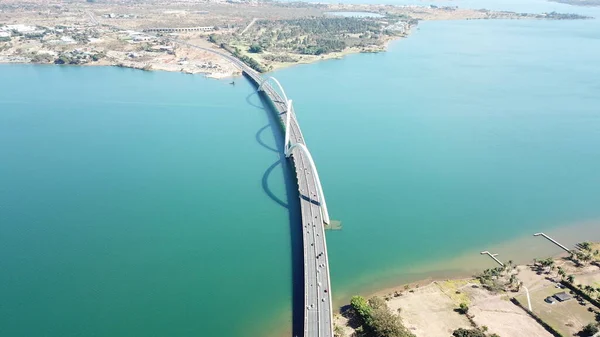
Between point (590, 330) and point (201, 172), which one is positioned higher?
point (201, 172)

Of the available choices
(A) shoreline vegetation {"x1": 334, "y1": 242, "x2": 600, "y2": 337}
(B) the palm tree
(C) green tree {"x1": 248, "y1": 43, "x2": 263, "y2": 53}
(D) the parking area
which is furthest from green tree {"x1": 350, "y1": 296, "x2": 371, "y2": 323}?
(C) green tree {"x1": 248, "y1": 43, "x2": 263, "y2": 53}

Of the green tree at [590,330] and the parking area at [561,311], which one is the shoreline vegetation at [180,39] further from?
the green tree at [590,330]

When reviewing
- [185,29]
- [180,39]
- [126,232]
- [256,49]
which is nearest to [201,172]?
[126,232]

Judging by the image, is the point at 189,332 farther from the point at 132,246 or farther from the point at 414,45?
the point at 414,45

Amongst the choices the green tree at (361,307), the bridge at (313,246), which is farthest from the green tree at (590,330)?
the bridge at (313,246)

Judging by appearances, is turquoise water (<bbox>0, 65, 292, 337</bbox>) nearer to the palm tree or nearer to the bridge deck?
the bridge deck

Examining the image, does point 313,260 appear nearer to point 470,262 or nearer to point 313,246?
point 313,246
